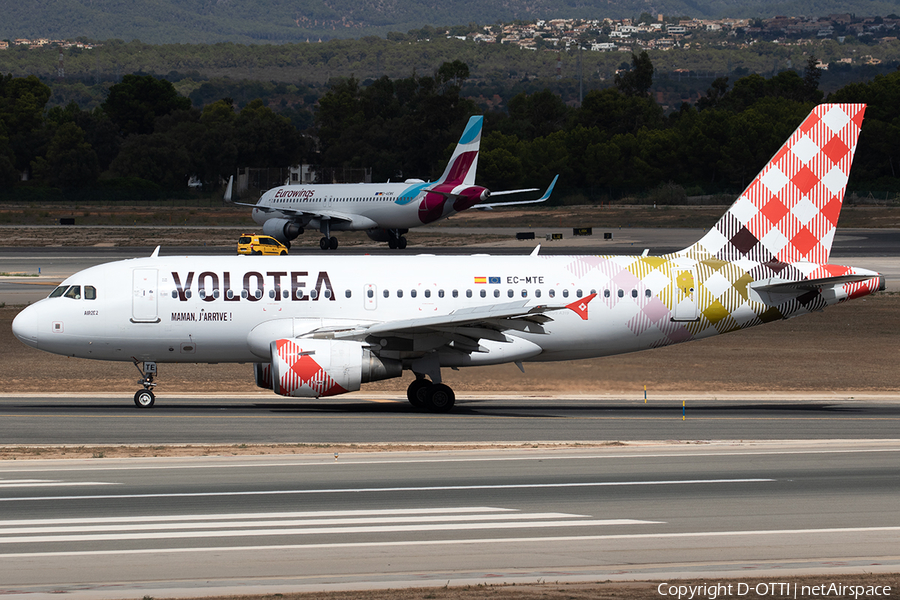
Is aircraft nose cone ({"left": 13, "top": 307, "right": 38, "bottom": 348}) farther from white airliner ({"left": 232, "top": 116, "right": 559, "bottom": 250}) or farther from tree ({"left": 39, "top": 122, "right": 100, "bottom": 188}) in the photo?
tree ({"left": 39, "top": 122, "right": 100, "bottom": 188})

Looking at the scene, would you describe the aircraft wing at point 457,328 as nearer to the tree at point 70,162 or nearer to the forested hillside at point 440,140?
the forested hillside at point 440,140

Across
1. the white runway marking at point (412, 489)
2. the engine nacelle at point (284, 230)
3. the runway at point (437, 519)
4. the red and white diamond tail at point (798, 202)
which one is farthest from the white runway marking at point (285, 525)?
the engine nacelle at point (284, 230)

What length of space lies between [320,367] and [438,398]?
11.1 ft

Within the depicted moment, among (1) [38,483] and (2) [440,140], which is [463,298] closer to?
(1) [38,483]

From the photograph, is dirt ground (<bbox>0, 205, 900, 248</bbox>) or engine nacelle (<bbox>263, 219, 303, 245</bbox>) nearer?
engine nacelle (<bbox>263, 219, 303, 245</bbox>)

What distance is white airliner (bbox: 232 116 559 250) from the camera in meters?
80.9

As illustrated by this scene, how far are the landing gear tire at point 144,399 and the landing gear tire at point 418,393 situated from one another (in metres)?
6.53

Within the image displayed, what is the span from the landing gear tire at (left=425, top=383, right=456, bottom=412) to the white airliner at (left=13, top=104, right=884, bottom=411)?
0.10 ft

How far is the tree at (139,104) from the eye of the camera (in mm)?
193375

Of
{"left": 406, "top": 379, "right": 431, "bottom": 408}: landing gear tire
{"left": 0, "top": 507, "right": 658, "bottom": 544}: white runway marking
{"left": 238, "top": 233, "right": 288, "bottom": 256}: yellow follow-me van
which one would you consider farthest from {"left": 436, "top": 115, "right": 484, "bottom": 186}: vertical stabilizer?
{"left": 0, "top": 507, "right": 658, "bottom": 544}: white runway marking

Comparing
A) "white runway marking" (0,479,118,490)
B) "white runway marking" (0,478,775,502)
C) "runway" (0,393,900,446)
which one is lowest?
"white runway marking" (0,478,775,502)

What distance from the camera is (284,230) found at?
276 ft

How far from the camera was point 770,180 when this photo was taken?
3034cm

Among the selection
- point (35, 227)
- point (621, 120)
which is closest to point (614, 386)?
point (35, 227)
